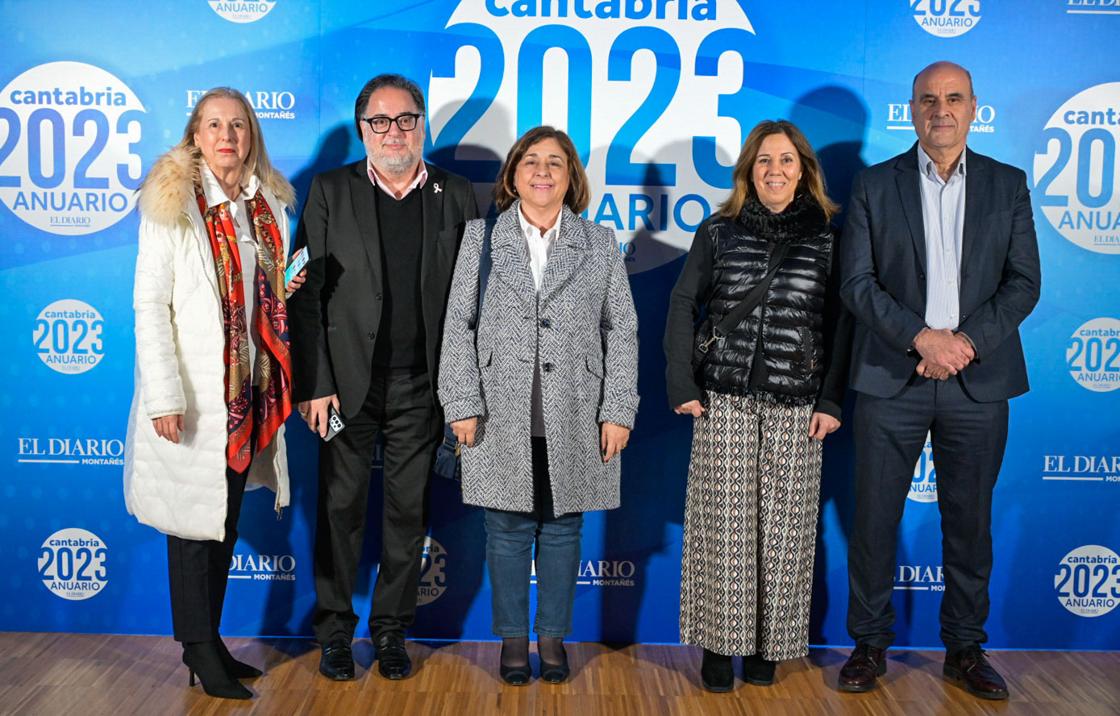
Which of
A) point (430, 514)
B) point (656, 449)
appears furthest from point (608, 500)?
point (430, 514)

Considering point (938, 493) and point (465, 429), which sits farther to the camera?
point (938, 493)

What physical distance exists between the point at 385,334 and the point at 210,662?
1.16 meters

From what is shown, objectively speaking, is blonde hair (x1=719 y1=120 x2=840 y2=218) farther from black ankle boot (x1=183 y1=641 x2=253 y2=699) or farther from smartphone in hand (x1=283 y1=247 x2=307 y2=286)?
black ankle boot (x1=183 y1=641 x2=253 y2=699)

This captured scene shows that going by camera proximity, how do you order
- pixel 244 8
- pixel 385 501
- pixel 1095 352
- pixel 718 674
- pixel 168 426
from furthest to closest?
1. pixel 1095 352
2. pixel 244 8
3. pixel 385 501
4. pixel 718 674
5. pixel 168 426

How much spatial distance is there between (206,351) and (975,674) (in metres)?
2.63

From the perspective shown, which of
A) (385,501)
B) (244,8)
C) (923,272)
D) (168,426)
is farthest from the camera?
(244,8)

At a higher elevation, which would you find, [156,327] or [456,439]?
[156,327]

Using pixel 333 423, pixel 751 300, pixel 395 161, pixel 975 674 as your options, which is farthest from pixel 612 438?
pixel 975 674

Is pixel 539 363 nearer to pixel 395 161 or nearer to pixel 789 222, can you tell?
pixel 395 161

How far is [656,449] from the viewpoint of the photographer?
12.4 ft

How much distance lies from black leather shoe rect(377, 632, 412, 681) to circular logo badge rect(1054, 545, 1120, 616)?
2.38 m

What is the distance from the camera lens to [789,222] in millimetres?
3189

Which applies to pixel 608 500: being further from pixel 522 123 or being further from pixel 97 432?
pixel 97 432

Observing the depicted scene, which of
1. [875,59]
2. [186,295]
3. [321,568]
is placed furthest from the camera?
[875,59]
